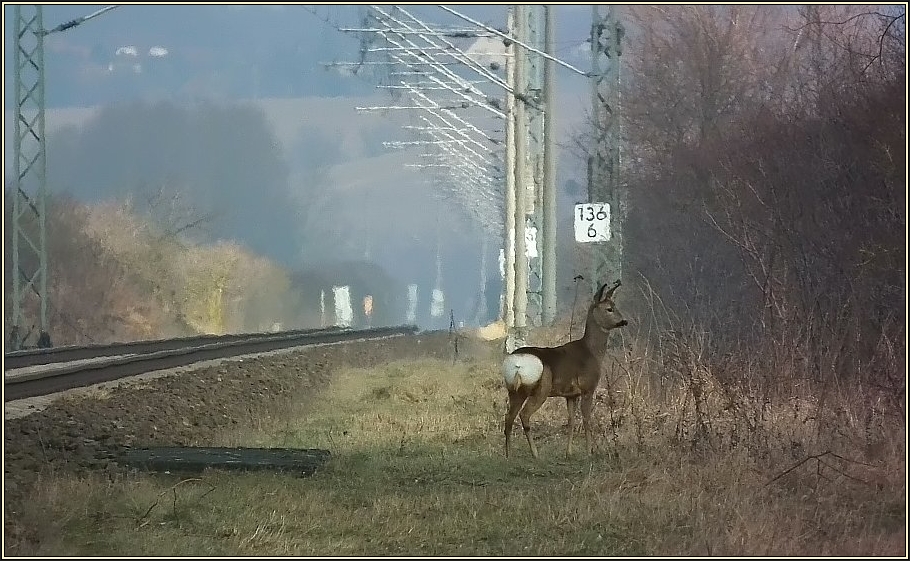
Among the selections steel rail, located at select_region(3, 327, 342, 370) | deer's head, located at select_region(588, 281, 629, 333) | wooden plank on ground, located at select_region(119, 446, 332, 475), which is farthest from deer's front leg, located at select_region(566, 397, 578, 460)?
steel rail, located at select_region(3, 327, 342, 370)

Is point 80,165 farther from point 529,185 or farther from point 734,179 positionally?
point 734,179

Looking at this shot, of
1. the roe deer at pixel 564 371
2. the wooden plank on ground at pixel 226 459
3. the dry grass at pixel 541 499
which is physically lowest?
the dry grass at pixel 541 499

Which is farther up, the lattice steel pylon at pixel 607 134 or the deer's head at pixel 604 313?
the lattice steel pylon at pixel 607 134

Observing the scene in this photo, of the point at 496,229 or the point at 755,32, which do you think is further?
the point at 496,229

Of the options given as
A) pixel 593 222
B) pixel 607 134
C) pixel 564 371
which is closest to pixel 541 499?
pixel 564 371

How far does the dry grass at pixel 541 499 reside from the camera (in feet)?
28.3

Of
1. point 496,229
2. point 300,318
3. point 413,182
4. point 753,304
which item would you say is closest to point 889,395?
point 753,304

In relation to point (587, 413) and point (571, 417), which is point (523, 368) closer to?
point (571, 417)

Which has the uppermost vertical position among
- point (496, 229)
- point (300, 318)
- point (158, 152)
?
point (158, 152)

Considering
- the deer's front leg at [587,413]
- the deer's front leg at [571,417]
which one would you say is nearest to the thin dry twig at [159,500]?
the deer's front leg at [571,417]

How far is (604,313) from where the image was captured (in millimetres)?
12523

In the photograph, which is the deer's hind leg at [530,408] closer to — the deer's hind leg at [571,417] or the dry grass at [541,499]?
the dry grass at [541,499]

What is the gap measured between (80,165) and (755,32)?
138 feet

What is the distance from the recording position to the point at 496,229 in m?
54.8
